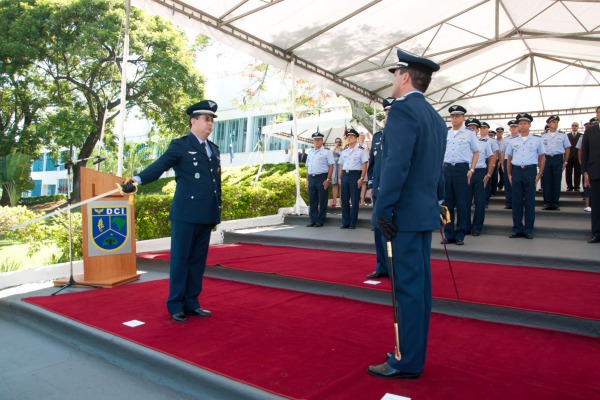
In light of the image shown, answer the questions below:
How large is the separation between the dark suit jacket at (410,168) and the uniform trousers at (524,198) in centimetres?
486

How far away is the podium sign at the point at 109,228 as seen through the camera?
564 cm

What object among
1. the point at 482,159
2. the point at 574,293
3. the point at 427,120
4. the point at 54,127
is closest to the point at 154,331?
the point at 427,120

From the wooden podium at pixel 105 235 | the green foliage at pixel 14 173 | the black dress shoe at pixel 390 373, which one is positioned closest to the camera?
the black dress shoe at pixel 390 373

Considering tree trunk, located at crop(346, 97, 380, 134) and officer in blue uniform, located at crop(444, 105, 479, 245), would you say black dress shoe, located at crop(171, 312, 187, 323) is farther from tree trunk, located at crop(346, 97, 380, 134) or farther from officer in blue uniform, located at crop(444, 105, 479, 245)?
tree trunk, located at crop(346, 97, 380, 134)

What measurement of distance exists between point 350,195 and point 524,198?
319 cm

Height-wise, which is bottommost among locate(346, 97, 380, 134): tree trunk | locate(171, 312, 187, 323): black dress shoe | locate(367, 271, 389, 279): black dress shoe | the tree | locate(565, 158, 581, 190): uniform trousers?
locate(171, 312, 187, 323): black dress shoe

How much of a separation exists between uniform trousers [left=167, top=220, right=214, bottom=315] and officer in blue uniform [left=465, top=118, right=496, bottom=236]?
15.5ft

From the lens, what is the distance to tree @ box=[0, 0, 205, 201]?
18.9 meters

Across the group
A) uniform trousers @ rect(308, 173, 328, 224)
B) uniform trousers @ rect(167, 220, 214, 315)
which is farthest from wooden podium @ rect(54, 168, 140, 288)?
uniform trousers @ rect(308, 173, 328, 224)

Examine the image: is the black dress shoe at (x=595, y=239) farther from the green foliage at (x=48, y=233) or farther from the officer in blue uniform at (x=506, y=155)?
the green foliage at (x=48, y=233)

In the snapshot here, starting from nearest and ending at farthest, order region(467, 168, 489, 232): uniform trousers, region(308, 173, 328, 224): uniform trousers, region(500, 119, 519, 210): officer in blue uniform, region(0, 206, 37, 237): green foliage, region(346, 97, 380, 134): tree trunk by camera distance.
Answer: region(467, 168, 489, 232): uniform trousers → region(500, 119, 519, 210): officer in blue uniform → region(0, 206, 37, 237): green foliage → region(308, 173, 328, 224): uniform trousers → region(346, 97, 380, 134): tree trunk

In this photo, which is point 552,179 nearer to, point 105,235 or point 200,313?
point 200,313

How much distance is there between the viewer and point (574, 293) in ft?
13.9

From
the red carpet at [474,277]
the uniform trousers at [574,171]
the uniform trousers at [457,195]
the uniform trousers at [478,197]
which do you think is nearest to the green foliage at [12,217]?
the red carpet at [474,277]
